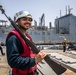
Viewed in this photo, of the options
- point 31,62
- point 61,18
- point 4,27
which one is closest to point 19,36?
point 31,62

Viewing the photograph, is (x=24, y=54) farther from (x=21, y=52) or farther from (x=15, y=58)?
(x=15, y=58)

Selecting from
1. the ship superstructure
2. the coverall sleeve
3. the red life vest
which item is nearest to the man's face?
the red life vest

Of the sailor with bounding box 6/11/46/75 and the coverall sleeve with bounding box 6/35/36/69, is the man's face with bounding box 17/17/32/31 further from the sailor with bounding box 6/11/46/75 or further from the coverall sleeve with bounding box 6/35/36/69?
the coverall sleeve with bounding box 6/35/36/69

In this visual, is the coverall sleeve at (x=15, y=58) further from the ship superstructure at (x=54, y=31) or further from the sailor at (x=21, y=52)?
the ship superstructure at (x=54, y=31)

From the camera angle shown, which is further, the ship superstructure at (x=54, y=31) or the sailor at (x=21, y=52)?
the ship superstructure at (x=54, y=31)

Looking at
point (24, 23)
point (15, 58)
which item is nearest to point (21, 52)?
point (15, 58)

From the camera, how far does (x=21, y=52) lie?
2.83 meters

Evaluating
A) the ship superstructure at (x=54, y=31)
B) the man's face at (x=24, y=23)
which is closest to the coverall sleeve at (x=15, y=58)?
the man's face at (x=24, y=23)

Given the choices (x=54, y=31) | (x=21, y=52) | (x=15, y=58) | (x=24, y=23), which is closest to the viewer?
(x=15, y=58)

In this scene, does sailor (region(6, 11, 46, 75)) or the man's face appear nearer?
sailor (region(6, 11, 46, 75))

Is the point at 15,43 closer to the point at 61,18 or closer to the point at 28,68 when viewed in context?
the point at 28,68

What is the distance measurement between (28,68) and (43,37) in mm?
56967

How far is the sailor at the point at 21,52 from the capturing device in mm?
2662

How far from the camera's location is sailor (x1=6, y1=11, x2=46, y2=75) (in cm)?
266
